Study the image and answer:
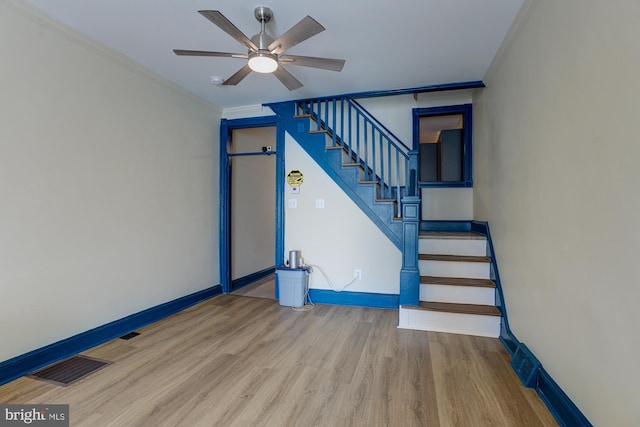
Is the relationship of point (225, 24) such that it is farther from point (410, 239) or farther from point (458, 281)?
point (458, 281)

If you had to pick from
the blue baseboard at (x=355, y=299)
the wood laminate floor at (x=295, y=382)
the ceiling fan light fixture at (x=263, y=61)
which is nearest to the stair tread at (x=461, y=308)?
the wood laminate floor at (x=295, y=382)

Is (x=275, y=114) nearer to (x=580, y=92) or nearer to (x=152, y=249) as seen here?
(x=152, y=249)

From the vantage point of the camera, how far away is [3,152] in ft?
6.70

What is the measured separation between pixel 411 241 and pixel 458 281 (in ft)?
2.17

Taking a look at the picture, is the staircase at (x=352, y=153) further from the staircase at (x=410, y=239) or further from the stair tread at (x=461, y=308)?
the stair tread at (x=461, y=308)

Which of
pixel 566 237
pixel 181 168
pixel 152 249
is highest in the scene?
pixel 181 168

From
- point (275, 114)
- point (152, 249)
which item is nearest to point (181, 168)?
point (152, 249)

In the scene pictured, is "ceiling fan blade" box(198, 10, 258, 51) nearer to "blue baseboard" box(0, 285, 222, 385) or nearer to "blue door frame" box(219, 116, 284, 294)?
"blue door frame" box(219, 116, 284, 294)

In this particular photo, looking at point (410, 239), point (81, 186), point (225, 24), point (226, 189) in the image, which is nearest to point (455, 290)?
point (410, 239)

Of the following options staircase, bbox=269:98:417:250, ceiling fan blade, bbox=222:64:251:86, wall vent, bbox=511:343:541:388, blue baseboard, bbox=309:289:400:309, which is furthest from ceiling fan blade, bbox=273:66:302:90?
wall vent, bbox=511:343:541:388

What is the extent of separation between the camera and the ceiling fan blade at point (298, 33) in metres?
1.85

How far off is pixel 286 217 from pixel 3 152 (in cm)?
273

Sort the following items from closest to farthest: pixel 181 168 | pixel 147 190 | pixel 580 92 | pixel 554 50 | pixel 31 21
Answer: pixel 580 92 < pixel 554 50 < pixel 31 21 < pixel 147 190 < pixel 181 168

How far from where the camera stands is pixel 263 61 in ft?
7.35
